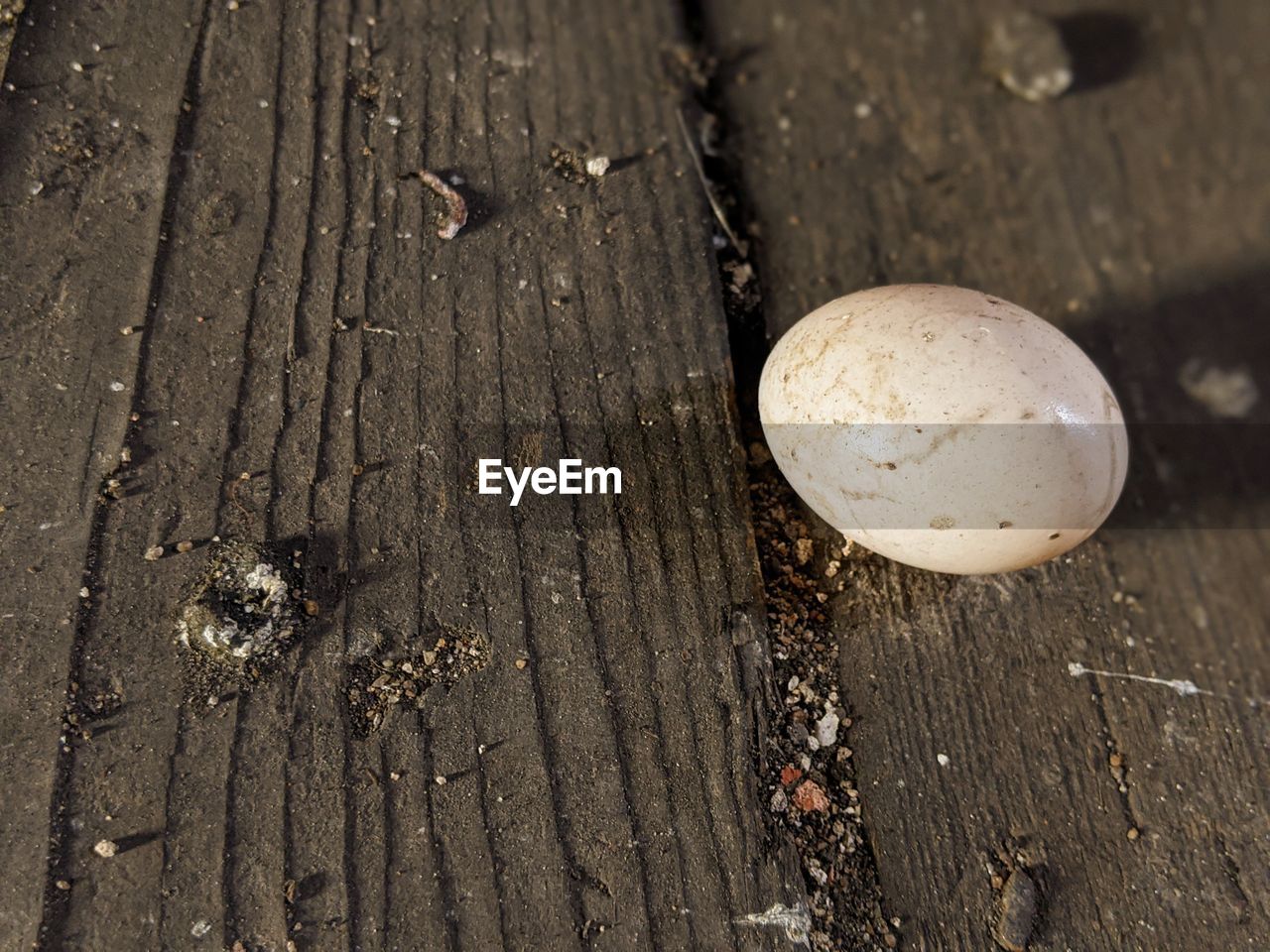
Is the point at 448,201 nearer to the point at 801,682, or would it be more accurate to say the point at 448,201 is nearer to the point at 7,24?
the point at 7,24

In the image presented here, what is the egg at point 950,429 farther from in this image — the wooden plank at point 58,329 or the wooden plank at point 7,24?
the wooden plank at point 7,24

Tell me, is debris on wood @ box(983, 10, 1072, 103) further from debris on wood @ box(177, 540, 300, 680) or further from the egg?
debris on wood @ box(177, 540, 300, 680)

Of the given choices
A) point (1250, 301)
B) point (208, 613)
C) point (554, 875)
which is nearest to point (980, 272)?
point (1250, 301)

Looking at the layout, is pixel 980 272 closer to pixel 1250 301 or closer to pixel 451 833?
pixel 1250 301

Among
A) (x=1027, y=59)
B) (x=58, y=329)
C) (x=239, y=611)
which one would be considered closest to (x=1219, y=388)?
(x=1027, y=59)

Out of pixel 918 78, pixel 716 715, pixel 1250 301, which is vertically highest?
pixel 918 78
